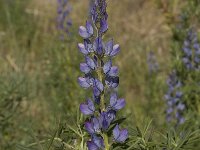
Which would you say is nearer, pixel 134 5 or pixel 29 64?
pixel 29 64

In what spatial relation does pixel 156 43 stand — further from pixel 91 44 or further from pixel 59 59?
pixel 91 44

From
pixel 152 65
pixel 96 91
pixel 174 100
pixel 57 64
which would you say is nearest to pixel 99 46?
pixel 96 91

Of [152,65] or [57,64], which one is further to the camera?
[152,65]

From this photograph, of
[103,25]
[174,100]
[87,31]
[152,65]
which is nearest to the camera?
[103,25]

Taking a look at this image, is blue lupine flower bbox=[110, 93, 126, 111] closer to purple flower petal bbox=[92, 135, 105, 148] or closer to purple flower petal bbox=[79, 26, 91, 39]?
purple flower petal bbox=[92, 135, 105, 148]

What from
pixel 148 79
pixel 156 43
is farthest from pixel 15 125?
pixel 156 43

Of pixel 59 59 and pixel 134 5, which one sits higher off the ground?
pixel 134 5

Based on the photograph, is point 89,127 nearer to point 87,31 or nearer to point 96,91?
point 96,91
